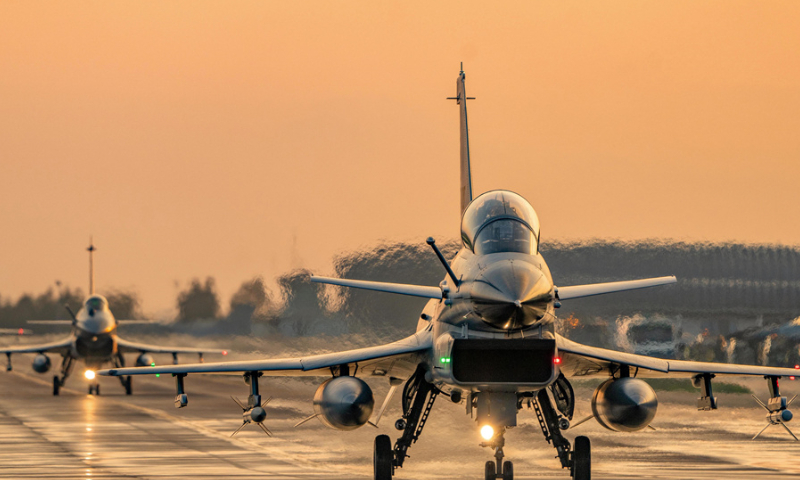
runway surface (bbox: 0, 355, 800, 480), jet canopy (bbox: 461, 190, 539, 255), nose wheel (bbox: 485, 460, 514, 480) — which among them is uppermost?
jet canopy (bbox: 461, 190, 539, 255)

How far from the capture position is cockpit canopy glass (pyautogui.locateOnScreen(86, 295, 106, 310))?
1507 inches

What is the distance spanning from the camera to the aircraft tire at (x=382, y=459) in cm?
1358

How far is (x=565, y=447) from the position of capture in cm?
1327

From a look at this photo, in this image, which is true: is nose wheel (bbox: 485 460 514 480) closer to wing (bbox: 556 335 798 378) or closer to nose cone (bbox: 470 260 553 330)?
wing (bbox: 556 335 798 378)

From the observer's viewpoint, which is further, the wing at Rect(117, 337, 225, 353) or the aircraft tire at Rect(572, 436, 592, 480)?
the wing at Rect(117, 337, 225, 353)

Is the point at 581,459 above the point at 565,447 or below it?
below

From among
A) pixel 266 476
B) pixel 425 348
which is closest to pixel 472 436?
pixel 266 476

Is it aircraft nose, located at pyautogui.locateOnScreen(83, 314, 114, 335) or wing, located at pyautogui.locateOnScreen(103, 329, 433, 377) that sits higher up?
aircraft nose, located at pyautogui.locateOnScreen(83, 314, 114, 335)

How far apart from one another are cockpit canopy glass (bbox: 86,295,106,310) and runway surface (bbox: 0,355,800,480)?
7.11 m

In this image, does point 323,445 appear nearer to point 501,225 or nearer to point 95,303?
point 501,225

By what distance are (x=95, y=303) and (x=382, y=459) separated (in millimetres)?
27065

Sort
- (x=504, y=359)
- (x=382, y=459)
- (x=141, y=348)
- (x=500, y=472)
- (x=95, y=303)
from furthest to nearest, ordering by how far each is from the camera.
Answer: (x=141, y=348) < (x=95, y=303) < (x=500, y=472) < (x=382, y=459) < (x=504, y=359)

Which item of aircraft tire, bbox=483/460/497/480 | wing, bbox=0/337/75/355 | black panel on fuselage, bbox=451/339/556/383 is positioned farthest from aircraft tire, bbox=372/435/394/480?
wing, bbox=0/337/75/355

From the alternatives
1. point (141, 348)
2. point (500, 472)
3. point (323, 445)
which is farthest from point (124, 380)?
point (500, 472)
